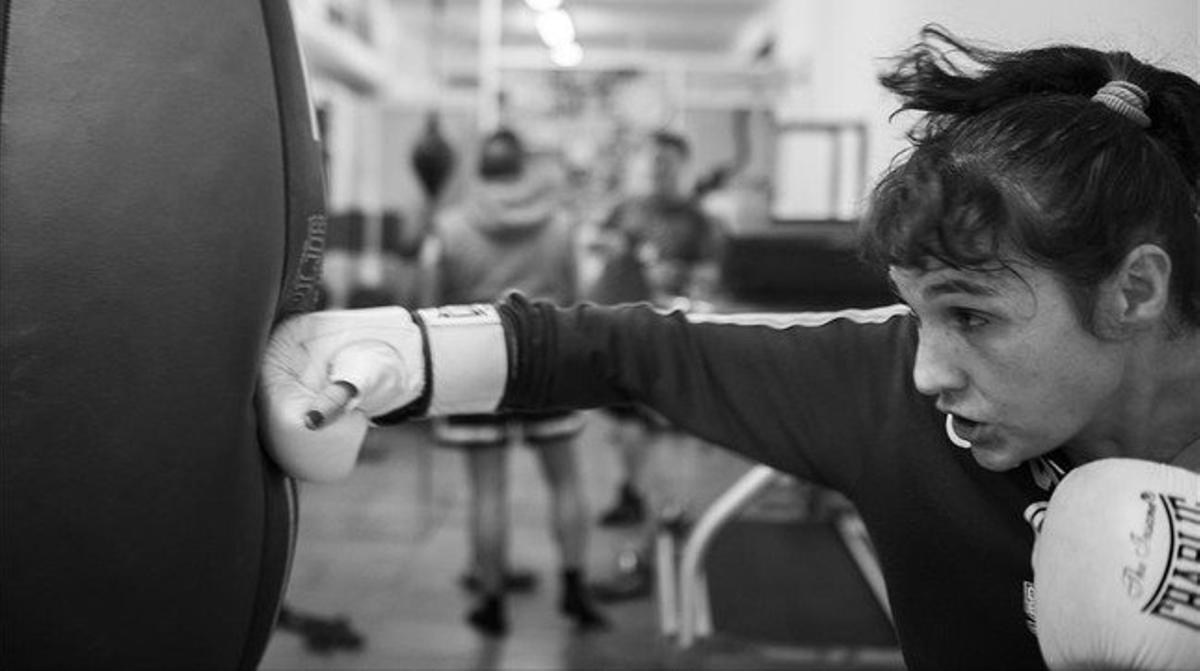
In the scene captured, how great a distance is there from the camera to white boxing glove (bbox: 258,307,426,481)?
2.65ft

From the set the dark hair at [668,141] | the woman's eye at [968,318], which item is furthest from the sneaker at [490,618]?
the woman's eye at [968,318]

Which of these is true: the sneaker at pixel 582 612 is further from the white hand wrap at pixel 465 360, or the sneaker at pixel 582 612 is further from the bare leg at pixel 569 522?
the white hand wrap at pixel 465 360

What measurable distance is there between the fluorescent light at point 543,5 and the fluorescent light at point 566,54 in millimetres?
1676

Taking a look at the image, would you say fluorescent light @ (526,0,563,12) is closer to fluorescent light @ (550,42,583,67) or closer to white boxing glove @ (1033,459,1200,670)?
fluorescent light @ (550,42,583,67)

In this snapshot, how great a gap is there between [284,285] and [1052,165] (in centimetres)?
54

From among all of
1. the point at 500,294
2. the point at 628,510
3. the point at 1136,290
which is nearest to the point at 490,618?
the point at 500,294

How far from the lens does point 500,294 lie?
2.56m

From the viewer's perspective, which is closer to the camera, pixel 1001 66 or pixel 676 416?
pixel 1001 66

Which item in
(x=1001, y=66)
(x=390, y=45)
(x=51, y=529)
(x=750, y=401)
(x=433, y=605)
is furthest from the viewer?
(x=390, y=45)

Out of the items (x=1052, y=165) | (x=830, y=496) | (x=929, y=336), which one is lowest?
(x=830, y=496)

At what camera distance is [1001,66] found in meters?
0.81

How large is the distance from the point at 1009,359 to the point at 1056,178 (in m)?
0.12

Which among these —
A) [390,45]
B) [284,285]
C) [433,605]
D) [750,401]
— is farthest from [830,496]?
[390,45]

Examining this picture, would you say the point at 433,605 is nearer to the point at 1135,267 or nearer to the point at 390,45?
the point at 1135,267
